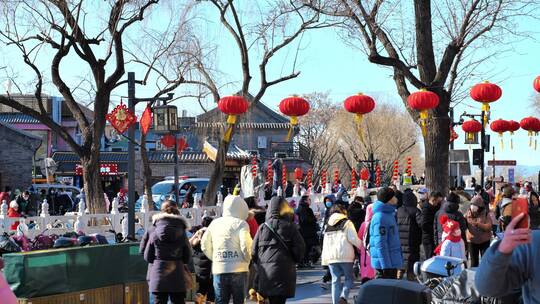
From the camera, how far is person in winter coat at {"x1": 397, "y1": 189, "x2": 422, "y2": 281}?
1412 centimetres

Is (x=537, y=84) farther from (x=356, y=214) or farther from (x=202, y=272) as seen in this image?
(x=202, y=272)

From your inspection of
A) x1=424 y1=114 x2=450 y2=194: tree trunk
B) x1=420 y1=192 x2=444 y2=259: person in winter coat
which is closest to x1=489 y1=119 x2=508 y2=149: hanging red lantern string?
x1=424 y1=114 x2=450 y2=194: tree trunk

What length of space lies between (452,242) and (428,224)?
1615mm

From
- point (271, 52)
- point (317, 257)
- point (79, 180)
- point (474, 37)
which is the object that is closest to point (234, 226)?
point (317, 257)

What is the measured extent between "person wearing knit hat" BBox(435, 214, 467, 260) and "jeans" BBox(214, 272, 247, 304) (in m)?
4.10

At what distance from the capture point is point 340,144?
67312 mm

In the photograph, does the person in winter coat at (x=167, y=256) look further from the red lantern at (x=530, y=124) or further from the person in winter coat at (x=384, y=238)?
the red lantern at (x=530, y=124)

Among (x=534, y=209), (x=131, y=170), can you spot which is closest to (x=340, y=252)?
(x=534, y=209)

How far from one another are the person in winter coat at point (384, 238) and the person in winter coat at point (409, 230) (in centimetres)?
270

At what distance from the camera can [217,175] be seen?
2502 cm

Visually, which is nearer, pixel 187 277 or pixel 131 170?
pixel 187 277

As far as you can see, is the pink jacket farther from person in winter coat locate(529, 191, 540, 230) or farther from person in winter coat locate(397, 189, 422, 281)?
person in winter coat locate(397, 189, 422, 281)

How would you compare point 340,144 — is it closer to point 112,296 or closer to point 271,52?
point 271,52

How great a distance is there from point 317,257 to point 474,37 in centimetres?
625
